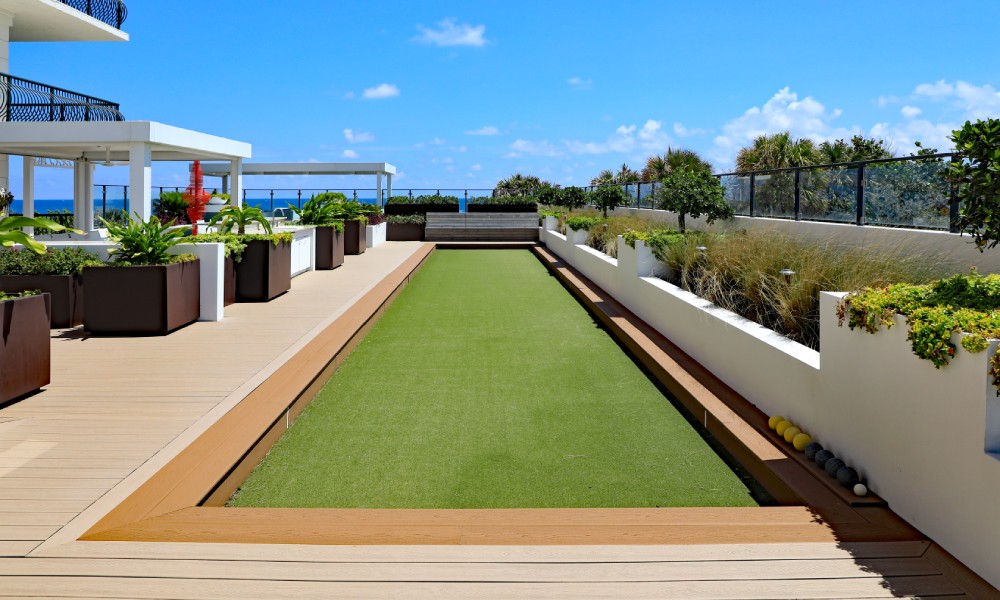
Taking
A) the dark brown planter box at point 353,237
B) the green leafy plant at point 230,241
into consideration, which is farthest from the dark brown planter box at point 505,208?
the green leafy plant at point 230,241

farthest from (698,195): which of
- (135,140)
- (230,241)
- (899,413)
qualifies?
(135,140)

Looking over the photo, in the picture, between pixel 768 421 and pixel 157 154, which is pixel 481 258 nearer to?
pixel 157 154

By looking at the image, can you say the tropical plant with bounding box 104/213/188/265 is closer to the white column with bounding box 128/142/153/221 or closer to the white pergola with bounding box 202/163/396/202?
the white column with bounding box 128/142/153/221

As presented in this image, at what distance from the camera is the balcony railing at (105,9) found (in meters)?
17.7

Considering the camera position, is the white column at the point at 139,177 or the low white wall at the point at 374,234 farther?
the low white wall at the point at 374,234

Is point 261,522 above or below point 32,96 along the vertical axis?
below

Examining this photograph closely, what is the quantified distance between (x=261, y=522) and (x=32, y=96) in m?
15.2

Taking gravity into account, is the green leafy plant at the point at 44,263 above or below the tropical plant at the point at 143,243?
below

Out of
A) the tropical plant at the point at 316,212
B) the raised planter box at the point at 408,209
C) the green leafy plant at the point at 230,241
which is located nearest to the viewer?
the green leafy plant at the point at 230,241

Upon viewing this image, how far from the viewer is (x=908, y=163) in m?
7.17

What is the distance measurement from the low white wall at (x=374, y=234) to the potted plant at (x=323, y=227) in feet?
17.0

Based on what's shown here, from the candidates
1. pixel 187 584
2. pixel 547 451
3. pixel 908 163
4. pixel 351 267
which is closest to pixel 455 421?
pixel 547 451

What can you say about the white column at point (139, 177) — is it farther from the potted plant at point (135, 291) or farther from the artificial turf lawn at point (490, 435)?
the artificial turf lawn at point (490, 435)

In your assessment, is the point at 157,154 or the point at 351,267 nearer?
the point at 351,267
